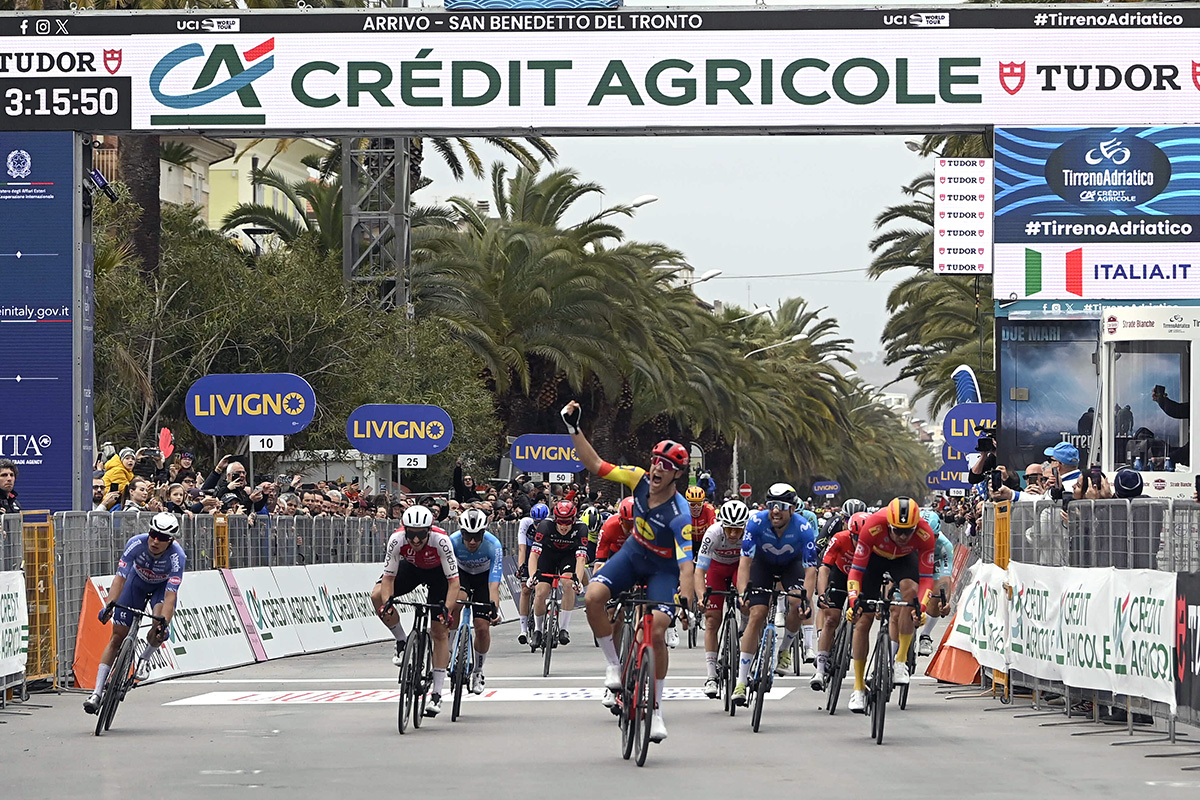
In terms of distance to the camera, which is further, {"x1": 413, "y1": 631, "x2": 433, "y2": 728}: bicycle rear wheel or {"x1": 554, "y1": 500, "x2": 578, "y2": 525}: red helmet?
{"x1": 554, "y1": 500, "x2": 578, "y2": 525}: red helmet

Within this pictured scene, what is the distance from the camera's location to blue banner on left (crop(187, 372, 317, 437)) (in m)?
22.5

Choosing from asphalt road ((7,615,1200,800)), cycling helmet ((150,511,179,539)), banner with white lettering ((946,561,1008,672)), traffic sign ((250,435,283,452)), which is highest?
traffic sign ((250,435,283,452))

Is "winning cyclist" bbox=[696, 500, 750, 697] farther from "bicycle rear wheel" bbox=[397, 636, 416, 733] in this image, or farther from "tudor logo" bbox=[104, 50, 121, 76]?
"tudor logo" bbox=[104, 50, 121, 76]

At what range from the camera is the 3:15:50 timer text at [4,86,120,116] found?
73.5 ft

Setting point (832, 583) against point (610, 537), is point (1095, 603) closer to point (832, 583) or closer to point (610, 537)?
point (832, 583)

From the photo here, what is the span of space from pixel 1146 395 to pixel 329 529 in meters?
11.4

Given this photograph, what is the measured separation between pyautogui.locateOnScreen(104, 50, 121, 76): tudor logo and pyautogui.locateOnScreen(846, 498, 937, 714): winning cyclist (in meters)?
11.7

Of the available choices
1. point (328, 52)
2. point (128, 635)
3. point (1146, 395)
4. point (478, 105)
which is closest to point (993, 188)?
point (1146, 395)

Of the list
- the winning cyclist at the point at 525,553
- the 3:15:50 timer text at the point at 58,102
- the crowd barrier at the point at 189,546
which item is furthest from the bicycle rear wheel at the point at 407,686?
the 3:15:50 timer text at the point at 58,102

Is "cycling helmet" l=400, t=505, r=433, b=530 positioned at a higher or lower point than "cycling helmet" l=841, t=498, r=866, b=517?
higher

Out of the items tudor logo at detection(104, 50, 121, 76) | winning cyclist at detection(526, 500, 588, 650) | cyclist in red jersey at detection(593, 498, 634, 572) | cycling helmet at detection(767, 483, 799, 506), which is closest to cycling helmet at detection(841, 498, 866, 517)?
winning cyclist at detection(526, 500, 588, 650)

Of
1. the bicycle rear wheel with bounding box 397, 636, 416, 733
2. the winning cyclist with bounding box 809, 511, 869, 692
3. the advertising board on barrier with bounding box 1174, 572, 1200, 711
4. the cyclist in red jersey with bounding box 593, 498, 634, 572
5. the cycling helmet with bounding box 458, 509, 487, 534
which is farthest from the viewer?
the cycling helmet with bounding box 458, 509, 487, 534

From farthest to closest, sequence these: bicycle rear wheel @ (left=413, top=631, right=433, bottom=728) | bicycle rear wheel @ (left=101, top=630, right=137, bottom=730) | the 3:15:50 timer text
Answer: the 3:15:50 timer text
bicycle rear wheel @ (left=413, top=631, right=433, bottom=728)
bicycle rear wheel @ (left=101, top=630, right=137, bottom=730)

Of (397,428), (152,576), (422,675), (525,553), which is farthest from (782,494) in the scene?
(397,428)
